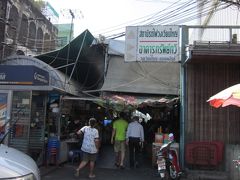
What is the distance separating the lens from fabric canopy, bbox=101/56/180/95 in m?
15.2

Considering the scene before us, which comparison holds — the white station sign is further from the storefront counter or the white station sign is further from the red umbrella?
the red umbrella

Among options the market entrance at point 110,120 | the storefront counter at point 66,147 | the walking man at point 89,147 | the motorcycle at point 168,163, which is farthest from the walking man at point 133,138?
the motorcycle at point 168,163

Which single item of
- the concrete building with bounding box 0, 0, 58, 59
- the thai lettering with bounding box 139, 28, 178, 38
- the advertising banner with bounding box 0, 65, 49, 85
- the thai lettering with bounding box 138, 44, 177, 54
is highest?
the concrete building with bounding box 0, 0, 58, 59

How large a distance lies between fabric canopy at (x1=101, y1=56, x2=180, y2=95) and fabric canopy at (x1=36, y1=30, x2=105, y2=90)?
4.11 feet

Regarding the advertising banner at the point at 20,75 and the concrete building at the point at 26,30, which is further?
the concrete building at the point at 26,30

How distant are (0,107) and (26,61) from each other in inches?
170

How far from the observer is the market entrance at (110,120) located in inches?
548

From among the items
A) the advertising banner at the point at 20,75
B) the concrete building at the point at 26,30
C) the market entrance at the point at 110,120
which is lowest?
the market entrance at the point at 110,120

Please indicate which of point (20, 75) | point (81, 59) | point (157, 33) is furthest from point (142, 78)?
point (20, 75)

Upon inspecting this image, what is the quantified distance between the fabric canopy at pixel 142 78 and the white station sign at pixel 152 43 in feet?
8.54

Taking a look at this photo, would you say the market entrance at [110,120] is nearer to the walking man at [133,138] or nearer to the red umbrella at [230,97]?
the walking man at [133,138]

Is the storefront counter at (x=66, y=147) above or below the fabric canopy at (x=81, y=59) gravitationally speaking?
below

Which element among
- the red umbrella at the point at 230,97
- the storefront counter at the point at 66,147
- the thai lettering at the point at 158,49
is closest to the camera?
the red umbrella at the point at 230,97

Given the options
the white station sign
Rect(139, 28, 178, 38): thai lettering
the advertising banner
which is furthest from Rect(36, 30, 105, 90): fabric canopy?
the advertising banner
